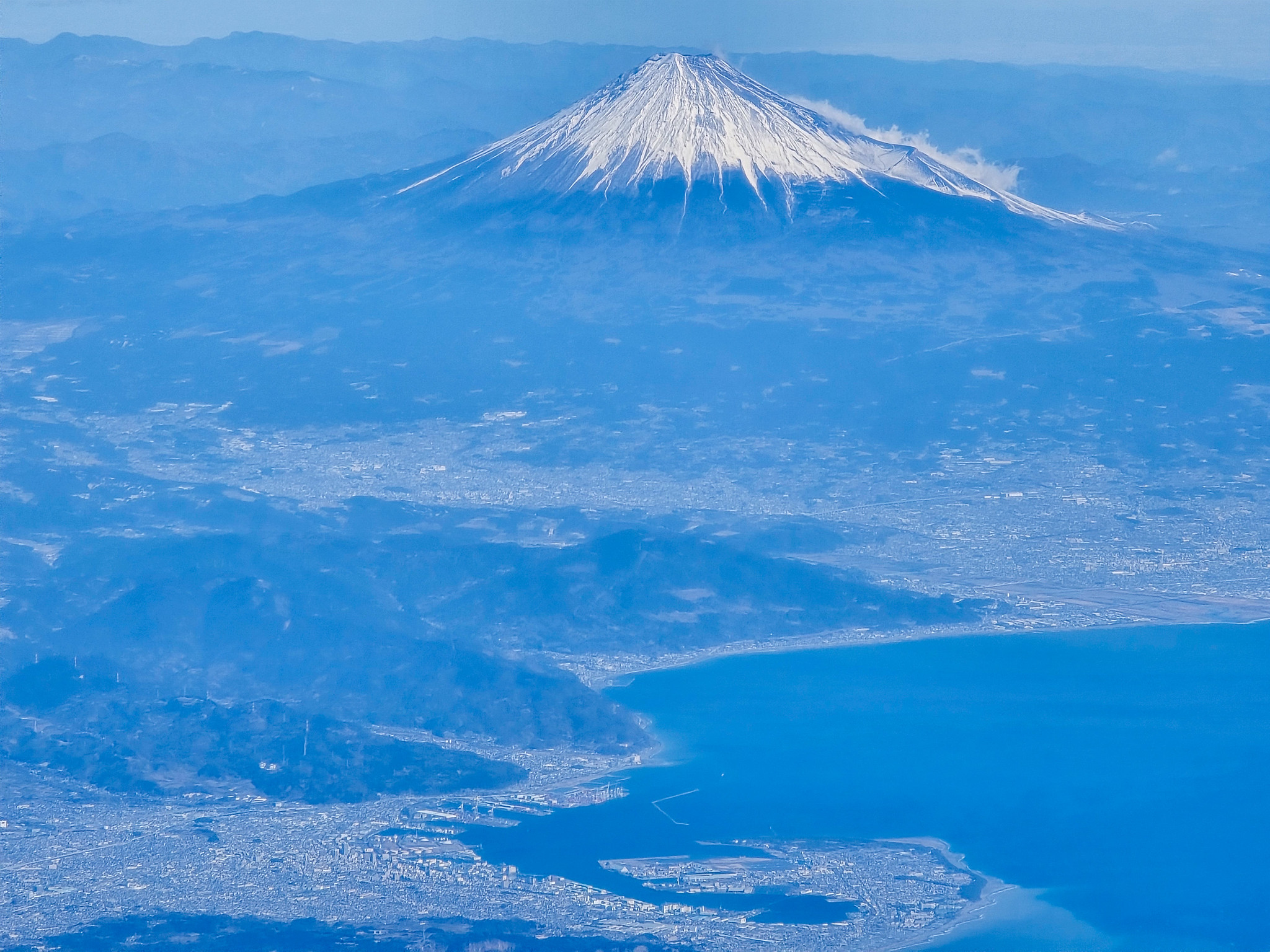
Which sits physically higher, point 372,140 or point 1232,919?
point 372,140

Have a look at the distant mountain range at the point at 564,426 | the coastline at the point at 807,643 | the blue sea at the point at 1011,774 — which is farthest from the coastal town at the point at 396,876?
the coastline at the point at 807,643

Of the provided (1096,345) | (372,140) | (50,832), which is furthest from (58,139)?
(50,832)

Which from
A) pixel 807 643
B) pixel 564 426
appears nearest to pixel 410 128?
pixel 564 426

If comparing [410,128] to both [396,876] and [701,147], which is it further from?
[396,876]

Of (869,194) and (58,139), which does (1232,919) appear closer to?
(869,194)

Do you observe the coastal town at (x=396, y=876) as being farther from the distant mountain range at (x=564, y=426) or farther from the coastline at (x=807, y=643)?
the coastline at (x=807, y=643)

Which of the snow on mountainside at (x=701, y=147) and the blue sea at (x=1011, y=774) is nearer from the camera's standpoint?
the blue sea at (x=1011, y=774)

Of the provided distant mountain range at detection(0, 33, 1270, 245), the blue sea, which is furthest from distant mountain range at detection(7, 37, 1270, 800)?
distant mountain range at detection(0, 33, 1270, 245)
